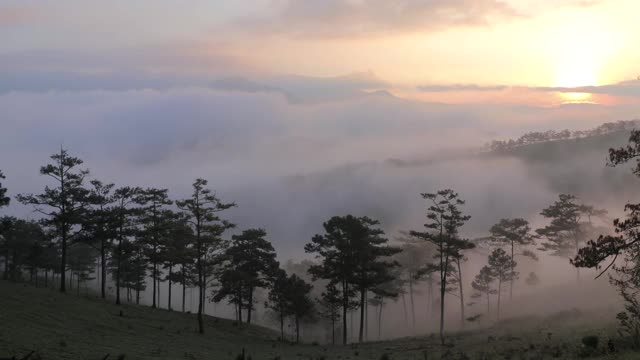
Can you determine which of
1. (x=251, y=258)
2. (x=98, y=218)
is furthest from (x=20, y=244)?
(x=251, y=258)

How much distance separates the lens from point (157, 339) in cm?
3531

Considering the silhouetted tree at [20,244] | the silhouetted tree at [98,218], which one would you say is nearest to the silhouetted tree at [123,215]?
the silhouetted tree at [98,218]

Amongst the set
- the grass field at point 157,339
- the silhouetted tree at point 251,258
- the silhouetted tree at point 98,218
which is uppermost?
the silhouetted tree at point 98,218

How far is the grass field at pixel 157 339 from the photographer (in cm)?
2323

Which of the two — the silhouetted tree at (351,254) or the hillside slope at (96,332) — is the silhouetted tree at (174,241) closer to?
the hillside slope at (96,332)

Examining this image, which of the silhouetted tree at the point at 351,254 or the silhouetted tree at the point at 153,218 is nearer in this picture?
the silhouetted tree at the point at 351,254

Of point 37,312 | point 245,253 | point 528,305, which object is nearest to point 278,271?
point 245,253

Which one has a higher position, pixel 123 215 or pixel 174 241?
pixel 123 215

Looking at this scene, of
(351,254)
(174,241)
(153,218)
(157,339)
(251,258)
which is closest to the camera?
(157,339)

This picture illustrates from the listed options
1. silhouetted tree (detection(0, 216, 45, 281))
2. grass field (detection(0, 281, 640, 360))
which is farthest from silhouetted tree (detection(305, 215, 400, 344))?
silhouetted tree (detection(0, 216, 45, 281))

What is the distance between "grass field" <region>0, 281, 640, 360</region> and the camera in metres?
23.2

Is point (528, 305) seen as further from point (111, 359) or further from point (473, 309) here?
point (111, 359)

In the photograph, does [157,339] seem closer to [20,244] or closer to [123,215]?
[123,215]

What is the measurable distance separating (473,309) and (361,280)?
68919 millimetres
